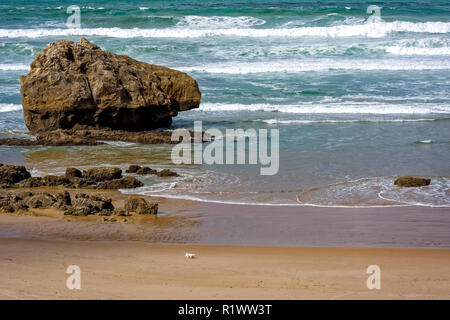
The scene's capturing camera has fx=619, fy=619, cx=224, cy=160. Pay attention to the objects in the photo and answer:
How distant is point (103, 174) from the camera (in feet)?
31.1

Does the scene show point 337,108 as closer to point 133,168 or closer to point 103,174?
point 133,168

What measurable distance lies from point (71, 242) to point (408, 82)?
15236mm

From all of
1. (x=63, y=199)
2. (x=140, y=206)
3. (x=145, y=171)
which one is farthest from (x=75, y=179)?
(x=140, y=206)

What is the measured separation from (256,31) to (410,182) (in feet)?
76.9

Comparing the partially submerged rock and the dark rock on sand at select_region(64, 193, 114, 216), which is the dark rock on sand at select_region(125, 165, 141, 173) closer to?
the dark rock on sand at select_region(64, 193, 114, 216)

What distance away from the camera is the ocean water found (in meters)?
9.66

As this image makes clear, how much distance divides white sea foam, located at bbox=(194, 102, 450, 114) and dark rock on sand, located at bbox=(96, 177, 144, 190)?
22.5ft

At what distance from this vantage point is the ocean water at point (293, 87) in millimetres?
9656

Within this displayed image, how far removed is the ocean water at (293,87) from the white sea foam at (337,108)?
5cm

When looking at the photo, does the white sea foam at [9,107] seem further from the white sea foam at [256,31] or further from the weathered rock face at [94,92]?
the white sea foam at [256,31]

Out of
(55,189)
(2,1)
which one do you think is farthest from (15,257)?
(2,1)

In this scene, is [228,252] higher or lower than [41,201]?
lower

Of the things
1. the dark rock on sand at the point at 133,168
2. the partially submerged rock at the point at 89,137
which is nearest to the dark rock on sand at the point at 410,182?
the dark rock on sand at the point at 133,168
